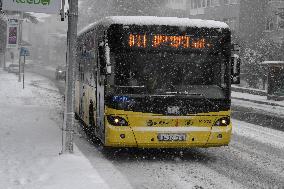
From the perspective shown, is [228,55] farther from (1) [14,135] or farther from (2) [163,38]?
(1) [14,135]

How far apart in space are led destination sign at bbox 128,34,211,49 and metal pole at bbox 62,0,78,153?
1057 millimetres

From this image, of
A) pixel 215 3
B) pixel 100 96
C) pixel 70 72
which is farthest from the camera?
pixel 215 3

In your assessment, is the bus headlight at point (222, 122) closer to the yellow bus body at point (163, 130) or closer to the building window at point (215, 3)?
the yellow bus body at point (163, 130)

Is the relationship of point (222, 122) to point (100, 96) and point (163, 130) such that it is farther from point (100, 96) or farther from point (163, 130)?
point (100, 96)

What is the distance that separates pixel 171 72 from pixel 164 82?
0.24m

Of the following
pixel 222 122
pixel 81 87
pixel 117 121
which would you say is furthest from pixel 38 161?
pixel 81 87

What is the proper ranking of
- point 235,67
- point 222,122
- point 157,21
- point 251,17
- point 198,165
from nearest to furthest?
point 198,165
point 157,21
point 222,122
point 235,67
point 251,17

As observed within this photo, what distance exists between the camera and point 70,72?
10062 millimetres

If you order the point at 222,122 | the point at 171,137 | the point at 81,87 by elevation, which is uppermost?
the point at 81,87

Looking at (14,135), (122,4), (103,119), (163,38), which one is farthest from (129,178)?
(122,4)

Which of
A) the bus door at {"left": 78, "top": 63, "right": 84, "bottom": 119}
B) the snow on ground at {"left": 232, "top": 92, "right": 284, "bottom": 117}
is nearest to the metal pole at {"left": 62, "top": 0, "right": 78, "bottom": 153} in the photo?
the bus door at {"left": 78, "top": 63, "right": 84, "bottom": 119}

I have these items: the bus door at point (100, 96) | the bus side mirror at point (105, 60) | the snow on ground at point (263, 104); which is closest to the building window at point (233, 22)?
the snow on ground at point (263, 104)

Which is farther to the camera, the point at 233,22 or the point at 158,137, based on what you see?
the point at 233,22

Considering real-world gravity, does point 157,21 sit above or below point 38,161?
above
